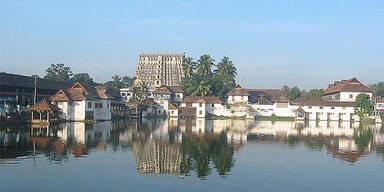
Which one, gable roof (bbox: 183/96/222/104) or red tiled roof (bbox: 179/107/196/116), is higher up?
gable roof (bbox: 183/96/222/104)

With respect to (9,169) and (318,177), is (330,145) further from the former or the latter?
(9,169)

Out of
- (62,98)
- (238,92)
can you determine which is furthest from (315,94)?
(62,98)

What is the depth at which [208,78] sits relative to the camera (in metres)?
83.4

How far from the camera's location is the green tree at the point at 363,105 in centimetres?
6931

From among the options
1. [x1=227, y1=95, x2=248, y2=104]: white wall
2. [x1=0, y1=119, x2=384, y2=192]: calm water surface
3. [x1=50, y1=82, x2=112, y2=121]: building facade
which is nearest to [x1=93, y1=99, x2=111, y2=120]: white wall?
[x1=50, y1=82, x2=112, y2=121]: building facade

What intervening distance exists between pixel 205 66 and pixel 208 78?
23.4 ft

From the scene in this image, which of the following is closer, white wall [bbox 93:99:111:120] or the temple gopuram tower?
white wall [bbox 93:99:111:120]

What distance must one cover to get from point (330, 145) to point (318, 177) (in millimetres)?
13718

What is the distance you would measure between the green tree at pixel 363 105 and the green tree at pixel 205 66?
32049 mm

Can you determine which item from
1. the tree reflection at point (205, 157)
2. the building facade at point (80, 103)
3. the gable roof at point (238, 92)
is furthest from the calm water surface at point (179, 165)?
the gable roof at point (238, 92)

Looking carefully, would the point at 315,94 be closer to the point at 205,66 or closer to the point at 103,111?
the point at 205,66

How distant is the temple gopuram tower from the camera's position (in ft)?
397

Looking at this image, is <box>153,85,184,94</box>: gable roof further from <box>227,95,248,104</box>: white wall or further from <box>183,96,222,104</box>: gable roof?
<box>227,95,248,104</box>: white wall

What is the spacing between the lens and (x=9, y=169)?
17266 mm
